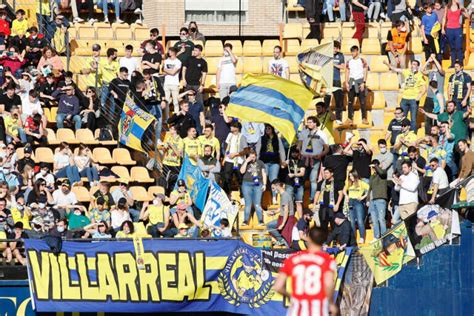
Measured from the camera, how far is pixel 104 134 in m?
30.1

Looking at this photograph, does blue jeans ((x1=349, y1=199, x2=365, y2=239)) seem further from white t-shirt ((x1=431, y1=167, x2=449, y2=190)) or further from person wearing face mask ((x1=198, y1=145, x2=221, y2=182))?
person wearing face mask ((x1=198, y1=145, x2=221, y2=182))

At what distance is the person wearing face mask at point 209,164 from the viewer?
1115 inches

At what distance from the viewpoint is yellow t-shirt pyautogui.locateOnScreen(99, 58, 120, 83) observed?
102 feet

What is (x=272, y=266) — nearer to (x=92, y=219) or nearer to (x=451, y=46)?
(x=92, y=219)

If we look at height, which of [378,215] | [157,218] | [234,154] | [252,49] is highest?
[252,49]

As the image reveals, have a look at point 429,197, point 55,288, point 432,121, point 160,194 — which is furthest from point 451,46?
point 55,288

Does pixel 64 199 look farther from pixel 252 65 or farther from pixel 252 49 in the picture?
pixel 252 49

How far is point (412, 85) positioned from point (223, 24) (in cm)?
668

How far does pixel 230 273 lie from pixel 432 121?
604 cm

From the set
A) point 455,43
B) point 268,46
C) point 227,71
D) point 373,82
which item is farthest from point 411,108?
point 268,46

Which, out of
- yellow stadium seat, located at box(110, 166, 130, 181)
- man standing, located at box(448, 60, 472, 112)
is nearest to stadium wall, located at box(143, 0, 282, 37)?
man standing, located at box(448, 60, 472, 112)

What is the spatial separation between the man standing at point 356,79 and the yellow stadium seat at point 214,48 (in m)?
3.13

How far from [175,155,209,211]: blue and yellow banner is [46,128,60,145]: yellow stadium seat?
9.22ft

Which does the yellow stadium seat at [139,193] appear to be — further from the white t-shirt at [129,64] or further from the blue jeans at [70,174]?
the white t-shirt at [129,64]
